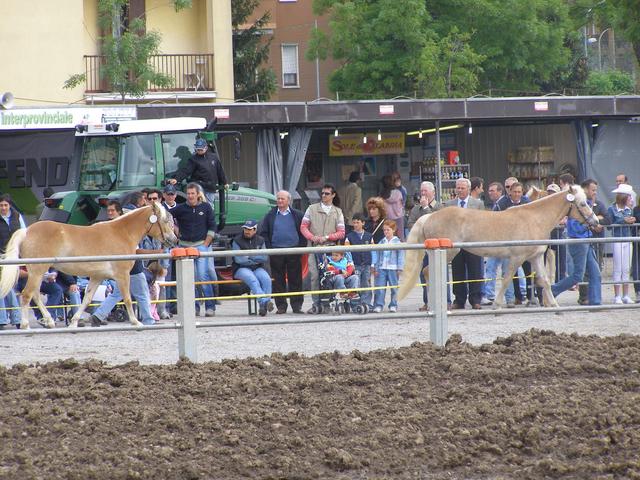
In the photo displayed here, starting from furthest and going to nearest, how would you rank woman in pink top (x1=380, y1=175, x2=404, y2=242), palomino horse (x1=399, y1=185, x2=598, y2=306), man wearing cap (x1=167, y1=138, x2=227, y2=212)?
woman in pink top (x1=380, y1=175, x2=404, y2=242)
man wearing cap (x1=167, y1=138, x2=227, y2=212)
palomino horse (x1=399, y1=185, x2=598, y2=306)

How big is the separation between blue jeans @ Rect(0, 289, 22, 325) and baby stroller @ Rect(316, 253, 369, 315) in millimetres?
3394

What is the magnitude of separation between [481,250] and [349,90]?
3394 centimetres

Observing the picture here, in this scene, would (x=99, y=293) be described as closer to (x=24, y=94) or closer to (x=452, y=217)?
(x=452, y=217)

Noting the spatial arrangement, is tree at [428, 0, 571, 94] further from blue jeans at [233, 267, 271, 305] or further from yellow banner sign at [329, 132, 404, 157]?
blue jeans at [233, 267, 271, 305]

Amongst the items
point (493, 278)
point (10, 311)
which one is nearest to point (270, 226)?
point (10, 311)

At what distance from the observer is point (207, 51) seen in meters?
39.9

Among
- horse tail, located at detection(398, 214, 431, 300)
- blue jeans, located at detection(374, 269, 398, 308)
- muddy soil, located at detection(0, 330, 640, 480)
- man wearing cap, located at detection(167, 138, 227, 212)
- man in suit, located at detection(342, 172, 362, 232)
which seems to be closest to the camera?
muddy soil, located at detection(0, 330, 640, 480)

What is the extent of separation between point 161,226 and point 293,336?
500 centimetres

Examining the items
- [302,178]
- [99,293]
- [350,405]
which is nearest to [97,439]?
[350,405]

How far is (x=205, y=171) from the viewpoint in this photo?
19.4 meters

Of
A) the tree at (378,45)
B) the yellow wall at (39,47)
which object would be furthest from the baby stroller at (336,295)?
the tree at (378,45)

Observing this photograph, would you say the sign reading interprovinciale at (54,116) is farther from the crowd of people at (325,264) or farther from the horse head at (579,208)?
the horse head at (579,208)

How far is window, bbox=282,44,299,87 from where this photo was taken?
53438 mm

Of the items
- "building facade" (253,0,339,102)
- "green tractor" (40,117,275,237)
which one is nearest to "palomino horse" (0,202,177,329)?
"green tractor" (40,117,275,237)
